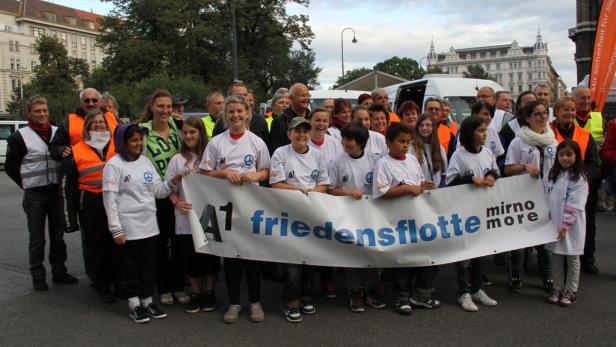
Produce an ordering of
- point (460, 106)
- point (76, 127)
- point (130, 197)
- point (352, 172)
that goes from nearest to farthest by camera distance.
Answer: point (130, 197) < point (352, 172) < point (76, 127) < point (460, 106)

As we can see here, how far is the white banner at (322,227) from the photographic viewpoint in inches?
182

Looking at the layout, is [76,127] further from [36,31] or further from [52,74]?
[36,31]

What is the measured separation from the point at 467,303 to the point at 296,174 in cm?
193

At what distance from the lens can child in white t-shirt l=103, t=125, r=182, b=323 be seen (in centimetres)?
454

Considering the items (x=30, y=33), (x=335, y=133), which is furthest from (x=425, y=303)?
(x=30, y=33)

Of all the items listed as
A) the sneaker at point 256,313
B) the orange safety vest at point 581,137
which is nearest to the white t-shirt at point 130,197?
the sneaker at point 256,313

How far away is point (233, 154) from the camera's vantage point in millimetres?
4621

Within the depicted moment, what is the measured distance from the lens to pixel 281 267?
5723 mm

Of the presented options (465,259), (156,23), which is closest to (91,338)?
(465,259)

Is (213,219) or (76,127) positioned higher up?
(76,127)

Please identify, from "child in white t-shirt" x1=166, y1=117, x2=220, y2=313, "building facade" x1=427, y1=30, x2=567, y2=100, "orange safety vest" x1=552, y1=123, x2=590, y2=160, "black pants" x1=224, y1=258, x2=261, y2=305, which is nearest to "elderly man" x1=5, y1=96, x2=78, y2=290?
"child in white t-shirt" x1=166, y1=117, x2=220, y2=313

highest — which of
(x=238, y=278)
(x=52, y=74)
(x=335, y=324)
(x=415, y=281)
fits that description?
(x=52, y=74)

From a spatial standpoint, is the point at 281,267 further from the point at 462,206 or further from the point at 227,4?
the point at 227,4

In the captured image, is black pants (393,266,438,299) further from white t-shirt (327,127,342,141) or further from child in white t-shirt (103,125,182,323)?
child in white t-shirt (103,125,182,323)
